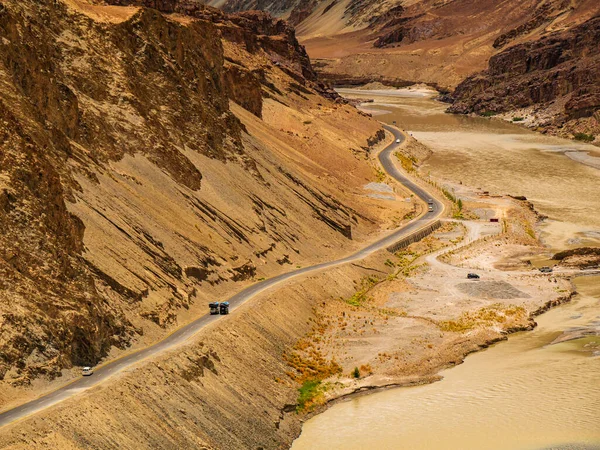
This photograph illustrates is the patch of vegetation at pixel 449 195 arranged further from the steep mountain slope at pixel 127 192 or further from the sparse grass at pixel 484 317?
the sparse grass at pixel 484 317

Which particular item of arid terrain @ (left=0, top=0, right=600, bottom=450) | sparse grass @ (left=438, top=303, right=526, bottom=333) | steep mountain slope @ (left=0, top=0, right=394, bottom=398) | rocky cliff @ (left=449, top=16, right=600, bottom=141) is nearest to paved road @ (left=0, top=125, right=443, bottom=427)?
arid terrain @ (left=0, top=0, right=600, bottom=450)

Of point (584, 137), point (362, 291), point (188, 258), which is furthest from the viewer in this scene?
point (584, 137)

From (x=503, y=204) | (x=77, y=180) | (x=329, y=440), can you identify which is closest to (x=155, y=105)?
(x=77, y=180)

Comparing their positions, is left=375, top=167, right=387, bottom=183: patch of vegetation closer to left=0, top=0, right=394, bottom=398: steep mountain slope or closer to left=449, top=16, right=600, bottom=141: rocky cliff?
left=0, top=0, right=394, bottom=398: steep mountain slope

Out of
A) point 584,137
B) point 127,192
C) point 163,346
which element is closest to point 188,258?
point 127,192

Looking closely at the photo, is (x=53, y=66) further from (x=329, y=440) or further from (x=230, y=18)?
(x=230, y=18)

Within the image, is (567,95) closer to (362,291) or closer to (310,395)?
(362,291)
